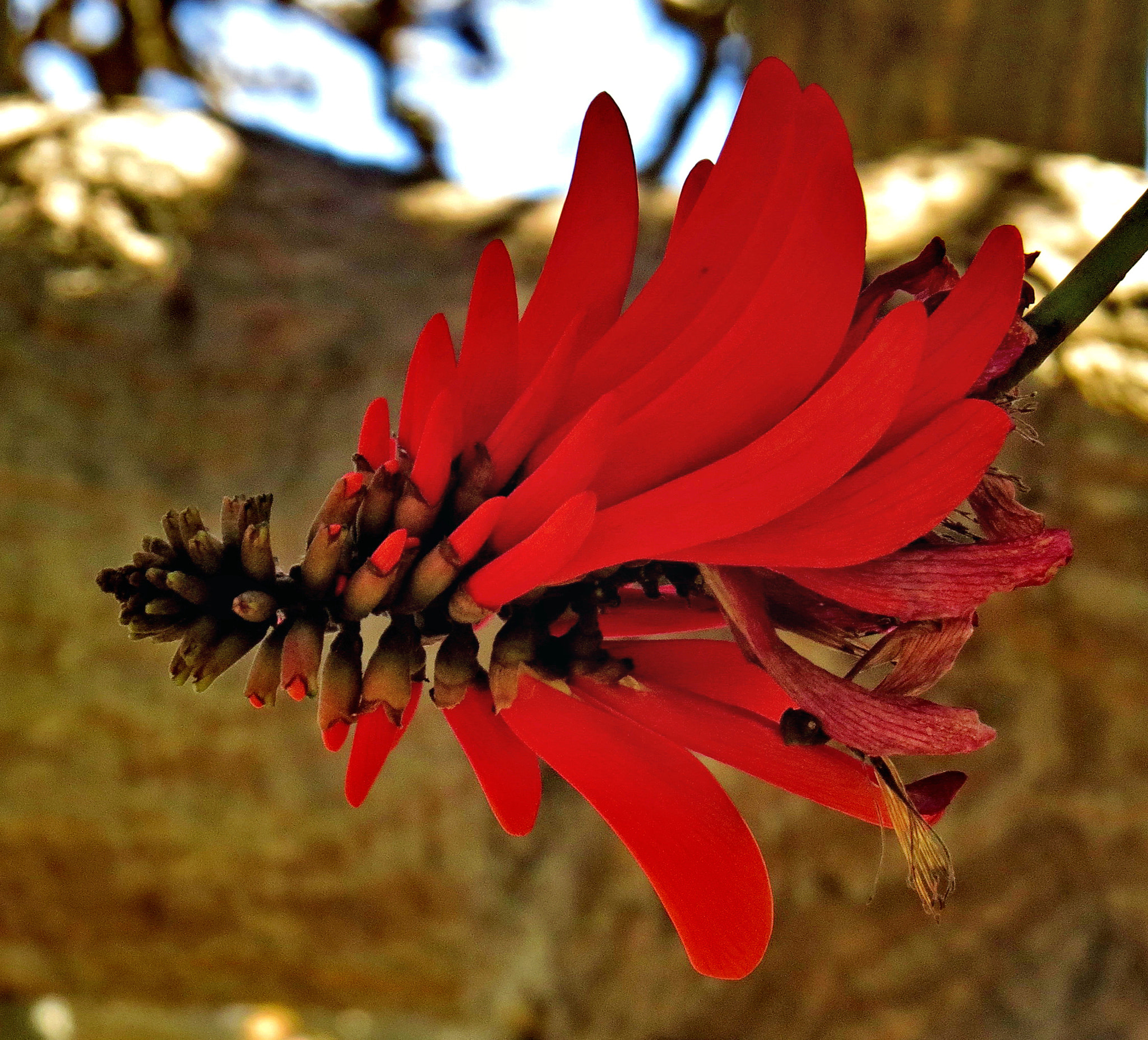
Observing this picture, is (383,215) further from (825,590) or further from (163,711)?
(825,590)

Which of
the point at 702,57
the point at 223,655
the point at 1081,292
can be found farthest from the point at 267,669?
the point at 702,57

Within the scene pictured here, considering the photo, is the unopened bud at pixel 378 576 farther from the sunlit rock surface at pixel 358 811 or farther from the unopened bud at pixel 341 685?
the sunlit rock surface at pixel 358 811

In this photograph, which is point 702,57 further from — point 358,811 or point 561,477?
point 561,477

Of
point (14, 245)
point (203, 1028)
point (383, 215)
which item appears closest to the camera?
point (14, 245)

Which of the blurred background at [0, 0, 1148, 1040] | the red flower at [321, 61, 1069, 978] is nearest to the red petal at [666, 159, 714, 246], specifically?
the red flower at [321, 61, 1069, 978]

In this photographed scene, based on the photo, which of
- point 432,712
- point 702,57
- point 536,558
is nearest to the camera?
point 536,558

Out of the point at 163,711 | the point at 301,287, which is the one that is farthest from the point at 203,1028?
the point at 301,287
